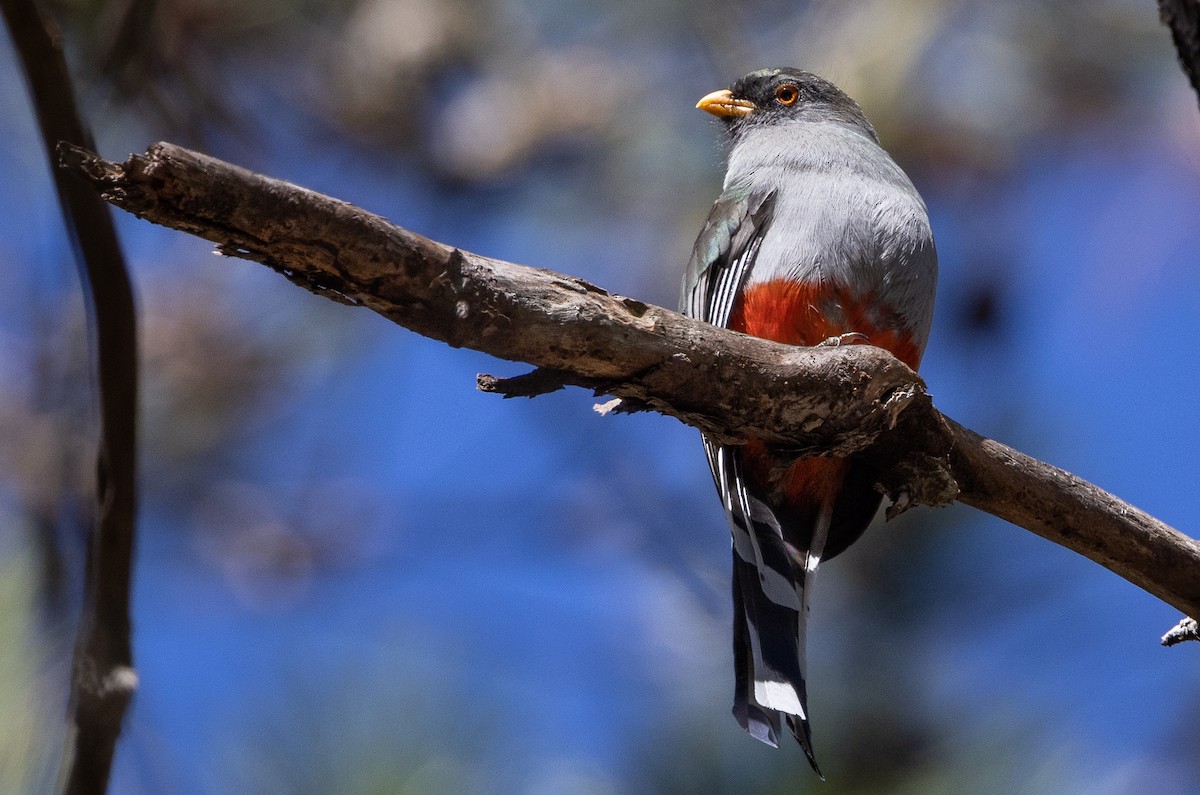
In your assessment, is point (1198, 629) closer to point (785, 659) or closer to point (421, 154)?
point (785, 659)

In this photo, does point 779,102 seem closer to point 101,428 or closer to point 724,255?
point 724,255

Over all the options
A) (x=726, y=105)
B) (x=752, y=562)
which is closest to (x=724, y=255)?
(x=752, y=562)

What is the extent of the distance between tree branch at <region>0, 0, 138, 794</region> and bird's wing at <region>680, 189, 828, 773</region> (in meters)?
1.38

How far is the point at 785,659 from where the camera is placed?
3111mm

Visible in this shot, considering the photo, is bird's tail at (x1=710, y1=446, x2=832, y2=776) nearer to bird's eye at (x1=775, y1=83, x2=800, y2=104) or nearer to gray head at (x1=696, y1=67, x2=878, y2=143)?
gray head at (x1=696, y1=67, x2=878, y2=143)

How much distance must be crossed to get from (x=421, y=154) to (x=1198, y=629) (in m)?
3.51

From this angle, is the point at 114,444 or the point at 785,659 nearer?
the point at 114,444

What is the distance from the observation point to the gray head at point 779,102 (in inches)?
174

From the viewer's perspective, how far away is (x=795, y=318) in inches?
130

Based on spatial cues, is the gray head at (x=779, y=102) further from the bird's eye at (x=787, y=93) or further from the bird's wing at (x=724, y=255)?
the bird's wing at (x=724, y=255)

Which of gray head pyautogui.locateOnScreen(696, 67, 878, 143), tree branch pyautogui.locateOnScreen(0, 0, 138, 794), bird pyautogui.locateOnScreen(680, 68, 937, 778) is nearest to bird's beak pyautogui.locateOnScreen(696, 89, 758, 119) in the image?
gray head pyautogui.locateOnScreen(696, 67, 878, 143)

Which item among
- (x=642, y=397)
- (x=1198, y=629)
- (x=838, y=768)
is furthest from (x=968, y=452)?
(x=838, y=768)

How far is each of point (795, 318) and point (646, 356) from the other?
39.3 inches

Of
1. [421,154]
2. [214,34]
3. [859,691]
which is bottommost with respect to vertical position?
[859,691]
